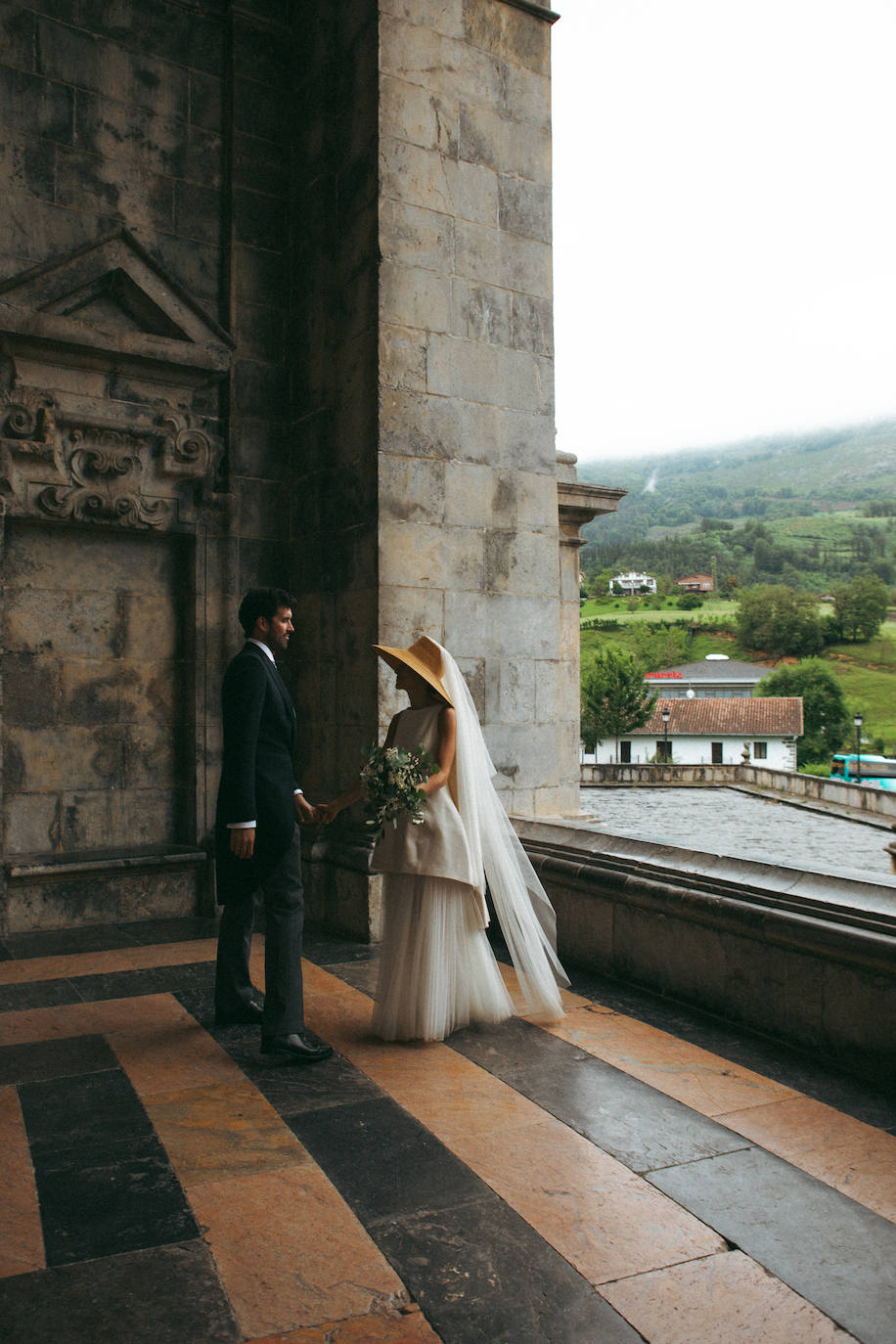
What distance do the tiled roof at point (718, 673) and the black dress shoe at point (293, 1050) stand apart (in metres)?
84.1

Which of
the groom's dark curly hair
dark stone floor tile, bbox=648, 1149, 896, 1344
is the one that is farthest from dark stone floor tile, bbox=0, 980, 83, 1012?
dark stone floor tile, bbox=648, 1149, 896, 1344

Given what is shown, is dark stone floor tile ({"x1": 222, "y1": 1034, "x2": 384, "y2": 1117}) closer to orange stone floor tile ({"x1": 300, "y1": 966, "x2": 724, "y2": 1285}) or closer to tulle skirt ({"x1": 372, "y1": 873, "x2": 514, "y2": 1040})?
orange stone floor tile ({"x1": 300, "y1": 966, "x2": 724, "y2": 1285})

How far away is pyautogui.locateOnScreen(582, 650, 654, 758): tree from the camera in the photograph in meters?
72.5

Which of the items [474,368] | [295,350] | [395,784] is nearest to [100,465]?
[295,350]

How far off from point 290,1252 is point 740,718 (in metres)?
68.2

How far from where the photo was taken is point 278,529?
254 inches

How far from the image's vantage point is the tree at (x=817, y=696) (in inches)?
3583

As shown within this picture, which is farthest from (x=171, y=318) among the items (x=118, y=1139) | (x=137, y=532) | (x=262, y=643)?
(x=118, y=1139)

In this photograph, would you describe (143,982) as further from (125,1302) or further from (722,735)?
(722,735)

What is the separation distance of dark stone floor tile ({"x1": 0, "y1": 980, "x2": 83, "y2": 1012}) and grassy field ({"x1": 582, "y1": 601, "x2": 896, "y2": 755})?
88005mm

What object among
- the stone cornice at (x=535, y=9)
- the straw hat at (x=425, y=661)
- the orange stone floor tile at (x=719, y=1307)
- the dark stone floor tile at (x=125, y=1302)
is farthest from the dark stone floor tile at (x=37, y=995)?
the stone cornice at (x=535, y=9)

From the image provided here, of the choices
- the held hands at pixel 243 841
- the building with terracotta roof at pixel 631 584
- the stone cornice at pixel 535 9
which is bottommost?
the held hands at pixel 243 841

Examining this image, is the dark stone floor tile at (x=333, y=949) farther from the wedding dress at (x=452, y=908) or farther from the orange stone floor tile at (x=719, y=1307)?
the orange stone floor tile at (x=719, y=1307)

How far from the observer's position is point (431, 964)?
3.69 metres
